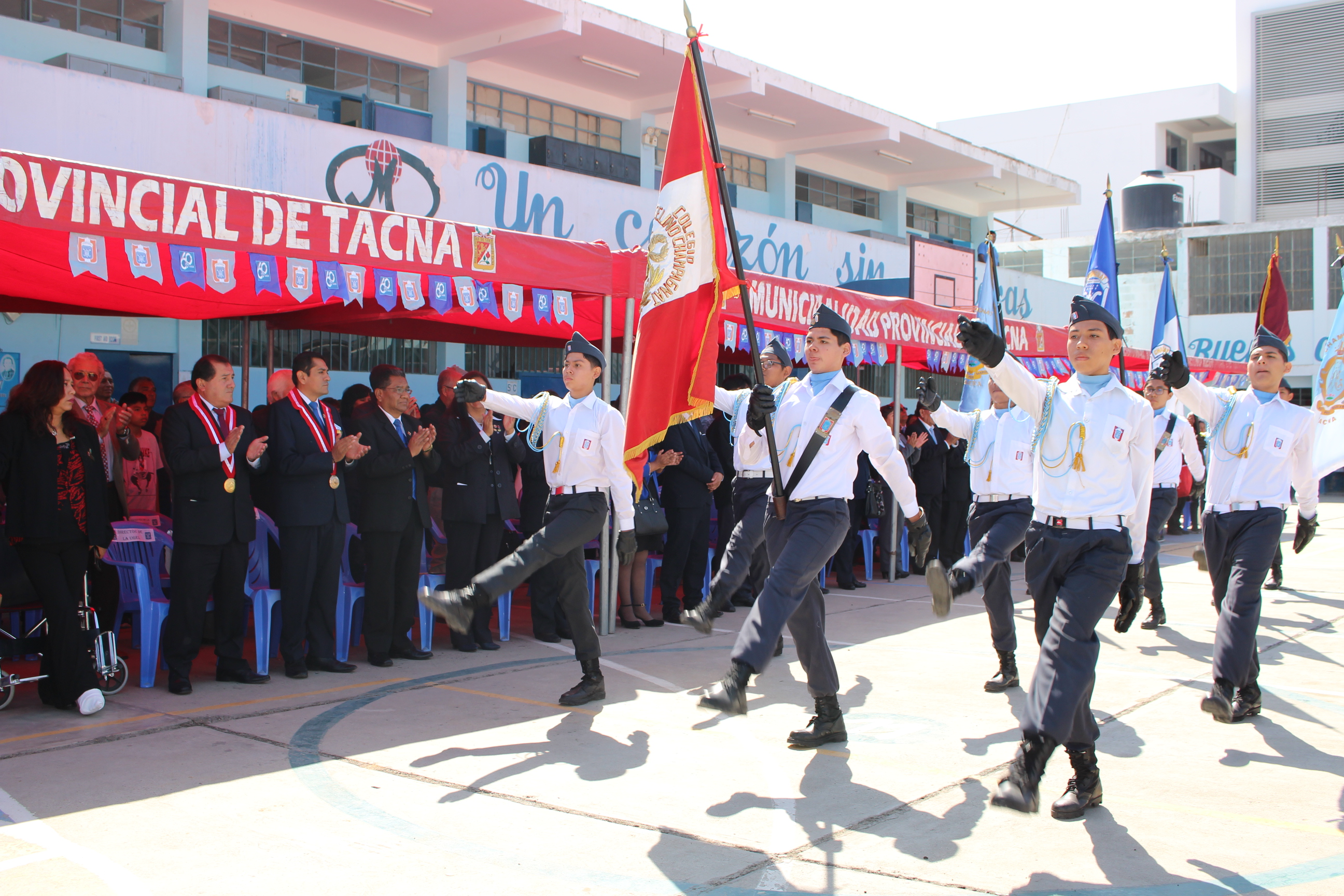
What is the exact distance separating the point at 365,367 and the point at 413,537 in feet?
27.0

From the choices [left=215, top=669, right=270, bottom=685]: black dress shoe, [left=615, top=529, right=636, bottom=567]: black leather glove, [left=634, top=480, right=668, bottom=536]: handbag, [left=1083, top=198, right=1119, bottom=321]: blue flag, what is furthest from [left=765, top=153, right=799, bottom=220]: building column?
[left=215, top=669, right=270, bottom=685]: black dress shoe

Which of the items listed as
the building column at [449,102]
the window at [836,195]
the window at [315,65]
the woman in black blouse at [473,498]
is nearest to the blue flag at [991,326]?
the woman in black blouse at [473,498]

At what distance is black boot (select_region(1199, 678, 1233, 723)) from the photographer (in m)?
5.84

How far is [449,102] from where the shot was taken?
682 inches

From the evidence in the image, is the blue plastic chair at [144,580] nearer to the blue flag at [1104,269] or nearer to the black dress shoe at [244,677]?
the black dress shoe at [244,677]

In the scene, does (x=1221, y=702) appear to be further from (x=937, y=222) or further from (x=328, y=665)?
(x=937, y=222)

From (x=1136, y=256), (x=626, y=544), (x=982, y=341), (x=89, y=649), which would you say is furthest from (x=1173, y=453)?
(x=1136, y=256)

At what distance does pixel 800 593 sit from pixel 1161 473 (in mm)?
5879

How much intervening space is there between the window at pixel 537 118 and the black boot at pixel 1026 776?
1608cm

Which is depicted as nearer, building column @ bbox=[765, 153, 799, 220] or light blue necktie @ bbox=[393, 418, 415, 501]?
light blue necktie @ bbox=[393, 418, 415, 501]

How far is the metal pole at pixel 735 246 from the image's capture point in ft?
16.9

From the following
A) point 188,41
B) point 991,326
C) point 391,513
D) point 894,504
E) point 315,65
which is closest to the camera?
point 391,513

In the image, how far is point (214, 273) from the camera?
629cm

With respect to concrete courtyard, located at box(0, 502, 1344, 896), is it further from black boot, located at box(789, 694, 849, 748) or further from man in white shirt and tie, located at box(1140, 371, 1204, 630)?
man in white shirt and tie, located at box(1140, 371, 1204, 630)
